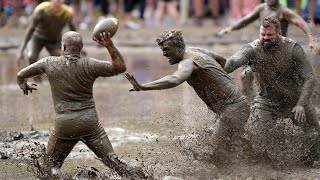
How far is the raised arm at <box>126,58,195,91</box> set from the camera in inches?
315

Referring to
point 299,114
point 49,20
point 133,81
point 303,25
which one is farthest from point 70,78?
point 49,20

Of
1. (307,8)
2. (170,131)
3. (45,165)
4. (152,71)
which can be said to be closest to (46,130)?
(170,131)

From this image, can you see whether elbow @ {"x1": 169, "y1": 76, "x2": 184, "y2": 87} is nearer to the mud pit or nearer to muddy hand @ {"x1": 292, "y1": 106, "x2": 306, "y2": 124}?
the mud pit

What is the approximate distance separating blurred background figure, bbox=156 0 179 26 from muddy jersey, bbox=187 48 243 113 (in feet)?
45.3

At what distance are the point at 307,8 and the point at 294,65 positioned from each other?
12.7 metres

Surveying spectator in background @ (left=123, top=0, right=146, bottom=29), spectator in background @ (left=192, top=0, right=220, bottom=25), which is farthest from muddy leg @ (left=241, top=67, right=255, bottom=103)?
spectator in background @ (left=123, top=0, right=146, bottom=29)

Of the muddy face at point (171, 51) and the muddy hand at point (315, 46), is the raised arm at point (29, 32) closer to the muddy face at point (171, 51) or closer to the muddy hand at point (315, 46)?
the muddy hand at point (315, 46)

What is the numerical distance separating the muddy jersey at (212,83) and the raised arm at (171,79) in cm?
19

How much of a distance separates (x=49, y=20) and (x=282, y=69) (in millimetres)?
5907

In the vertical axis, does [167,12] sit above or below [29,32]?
below

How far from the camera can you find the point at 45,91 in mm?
15039

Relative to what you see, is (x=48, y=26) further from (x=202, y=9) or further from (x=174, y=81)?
(x=202, y=9)

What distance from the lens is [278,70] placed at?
939 centimetres

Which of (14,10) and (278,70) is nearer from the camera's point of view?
(278,70)
